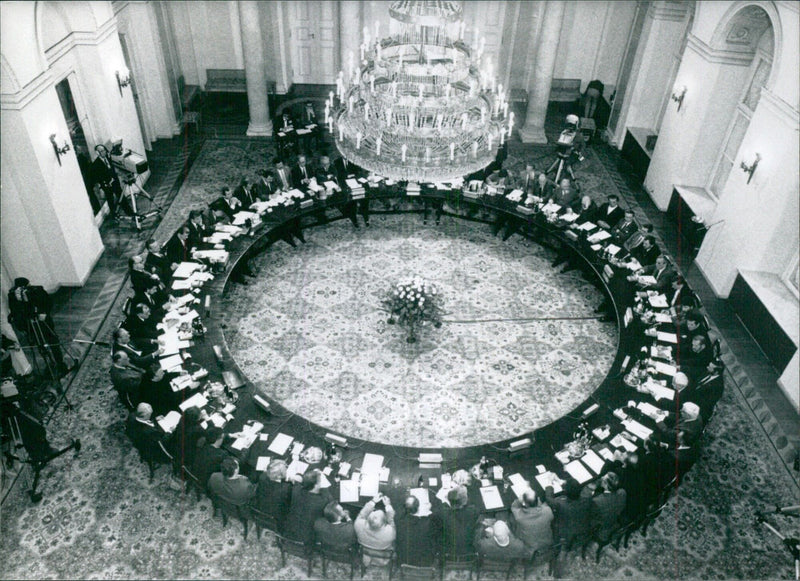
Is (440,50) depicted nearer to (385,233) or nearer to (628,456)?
(385,233)

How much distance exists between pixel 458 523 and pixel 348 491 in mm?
1251

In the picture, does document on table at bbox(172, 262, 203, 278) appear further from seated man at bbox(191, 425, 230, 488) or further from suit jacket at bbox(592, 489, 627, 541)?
suit jacket at bbox(592, 489, 627, 541)

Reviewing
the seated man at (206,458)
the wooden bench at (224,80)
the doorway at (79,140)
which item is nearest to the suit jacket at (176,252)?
the doorway at (79,140)

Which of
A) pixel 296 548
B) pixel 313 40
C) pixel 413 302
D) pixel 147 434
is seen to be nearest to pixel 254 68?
pixel 313 40

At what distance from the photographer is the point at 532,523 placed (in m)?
6.67

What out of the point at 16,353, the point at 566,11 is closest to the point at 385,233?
the point at 16,353

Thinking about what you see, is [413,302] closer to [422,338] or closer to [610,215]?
[422,338]

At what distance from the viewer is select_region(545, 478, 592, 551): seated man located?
6785 mm

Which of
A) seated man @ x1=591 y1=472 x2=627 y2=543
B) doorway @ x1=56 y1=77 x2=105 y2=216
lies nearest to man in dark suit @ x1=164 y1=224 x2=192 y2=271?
doorway @ x1=56 y1=77 x2=105 y2=216

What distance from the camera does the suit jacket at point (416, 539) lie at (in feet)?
21.6

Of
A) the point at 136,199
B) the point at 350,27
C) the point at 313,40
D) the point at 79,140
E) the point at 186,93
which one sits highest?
the point at 350,27

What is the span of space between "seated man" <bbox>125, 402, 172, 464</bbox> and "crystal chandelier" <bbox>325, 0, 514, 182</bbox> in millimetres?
4026

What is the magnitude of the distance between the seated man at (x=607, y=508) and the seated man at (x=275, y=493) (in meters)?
3.33

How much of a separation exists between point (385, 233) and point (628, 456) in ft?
23.4
